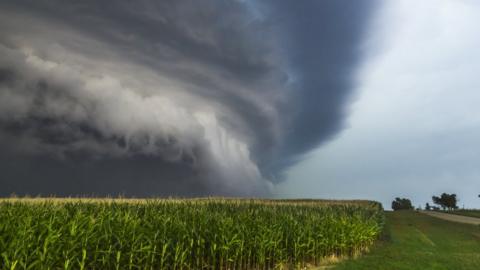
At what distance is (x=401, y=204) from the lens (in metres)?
164

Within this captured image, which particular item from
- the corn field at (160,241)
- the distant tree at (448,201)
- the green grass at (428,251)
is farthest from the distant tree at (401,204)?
the corn field at (160,241)


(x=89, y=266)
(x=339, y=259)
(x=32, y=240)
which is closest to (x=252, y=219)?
(x=339, y=259)

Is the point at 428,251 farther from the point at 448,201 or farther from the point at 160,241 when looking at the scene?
the point at 448,201

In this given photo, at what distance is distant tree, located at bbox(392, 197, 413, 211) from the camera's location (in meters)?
162

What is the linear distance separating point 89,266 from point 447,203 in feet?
493

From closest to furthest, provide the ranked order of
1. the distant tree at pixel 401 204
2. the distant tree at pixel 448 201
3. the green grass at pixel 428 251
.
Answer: the green grass at pixel 428 251 → the distant tree at pixel 448 201 → the distant tree at pixel 401 204

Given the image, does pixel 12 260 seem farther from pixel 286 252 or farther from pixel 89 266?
pixel 286 252

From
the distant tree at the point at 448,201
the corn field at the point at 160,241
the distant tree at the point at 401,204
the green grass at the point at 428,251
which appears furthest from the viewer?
the distant tree at the point at 401,204

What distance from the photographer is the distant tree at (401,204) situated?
162 metres

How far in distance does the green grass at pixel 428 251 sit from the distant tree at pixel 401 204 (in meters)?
103

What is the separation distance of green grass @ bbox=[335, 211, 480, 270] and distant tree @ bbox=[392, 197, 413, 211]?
103 m

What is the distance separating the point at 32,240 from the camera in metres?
15.7


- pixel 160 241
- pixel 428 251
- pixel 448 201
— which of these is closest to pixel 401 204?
pixel 448 201

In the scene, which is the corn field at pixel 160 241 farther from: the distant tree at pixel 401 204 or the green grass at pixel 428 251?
the distant tree at pixel 401 204
